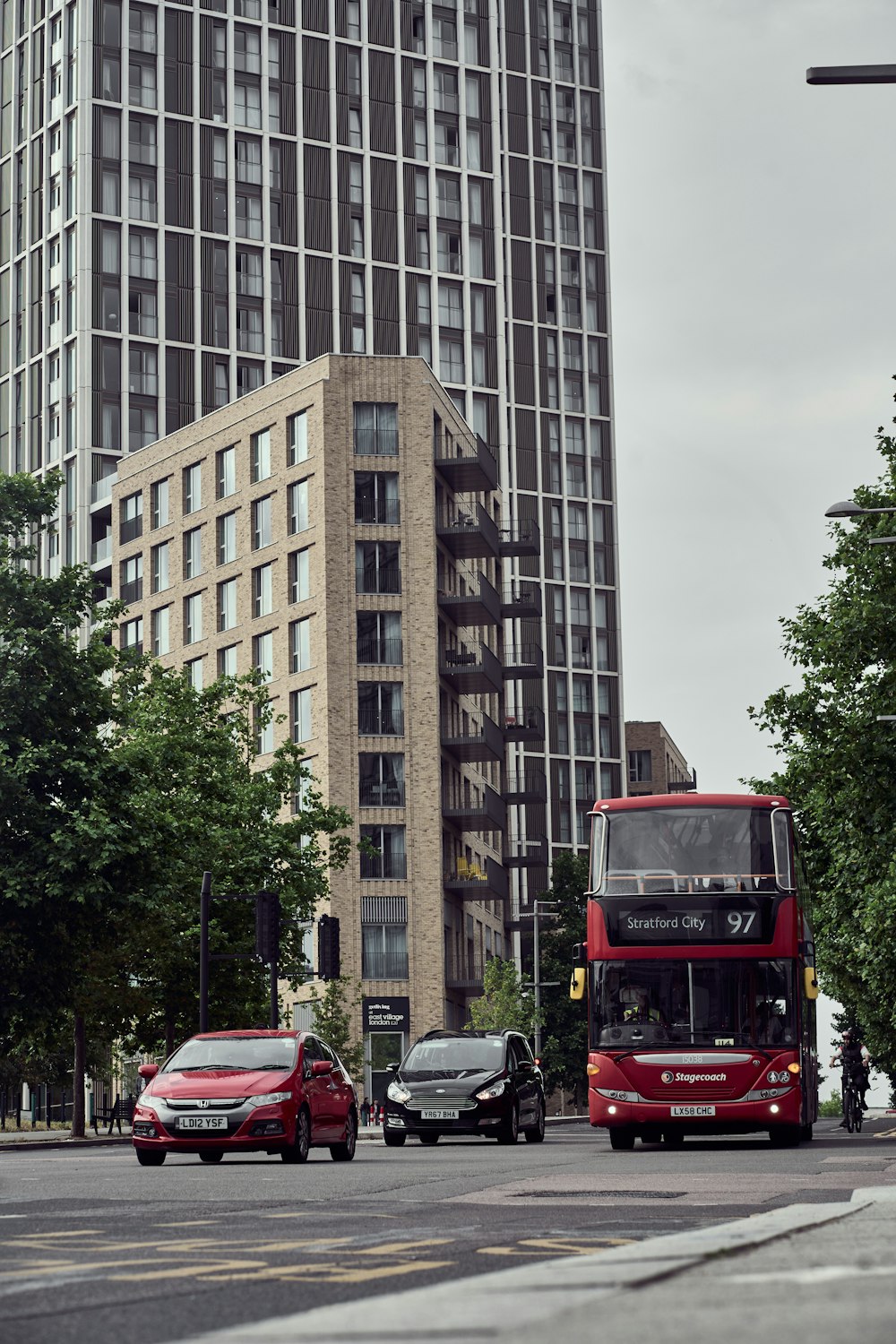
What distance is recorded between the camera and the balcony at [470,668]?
81.4 metres

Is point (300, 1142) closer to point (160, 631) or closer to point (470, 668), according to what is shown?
point (470, 668)

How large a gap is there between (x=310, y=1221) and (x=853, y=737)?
101 ft

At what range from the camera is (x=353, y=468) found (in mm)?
80312

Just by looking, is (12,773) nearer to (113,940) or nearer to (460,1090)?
(113,940)

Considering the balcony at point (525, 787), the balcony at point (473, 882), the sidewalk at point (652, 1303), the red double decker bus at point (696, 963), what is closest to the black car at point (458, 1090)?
the red double decker bus at point (696, 963)

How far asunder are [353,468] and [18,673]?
42.1m

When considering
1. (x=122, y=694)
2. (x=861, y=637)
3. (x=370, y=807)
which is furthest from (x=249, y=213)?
(x=861, y=637)

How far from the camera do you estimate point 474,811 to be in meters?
80.1

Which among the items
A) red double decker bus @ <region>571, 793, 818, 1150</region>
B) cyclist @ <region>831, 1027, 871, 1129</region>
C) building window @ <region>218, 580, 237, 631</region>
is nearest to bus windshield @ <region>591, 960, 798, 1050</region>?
red double decker bus @ <region>571, 793, 818, 1150</region>

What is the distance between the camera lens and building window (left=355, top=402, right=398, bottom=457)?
80938mm

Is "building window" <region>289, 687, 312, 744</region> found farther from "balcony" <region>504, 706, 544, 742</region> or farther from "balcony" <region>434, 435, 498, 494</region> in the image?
"balcony" <region>504, 706, 544, 742</region>

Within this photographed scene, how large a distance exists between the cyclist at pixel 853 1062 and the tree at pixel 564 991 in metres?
44.7

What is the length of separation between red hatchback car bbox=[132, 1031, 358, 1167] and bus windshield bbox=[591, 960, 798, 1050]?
4131 mm

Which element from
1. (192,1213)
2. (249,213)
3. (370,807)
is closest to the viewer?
(192,1213)
